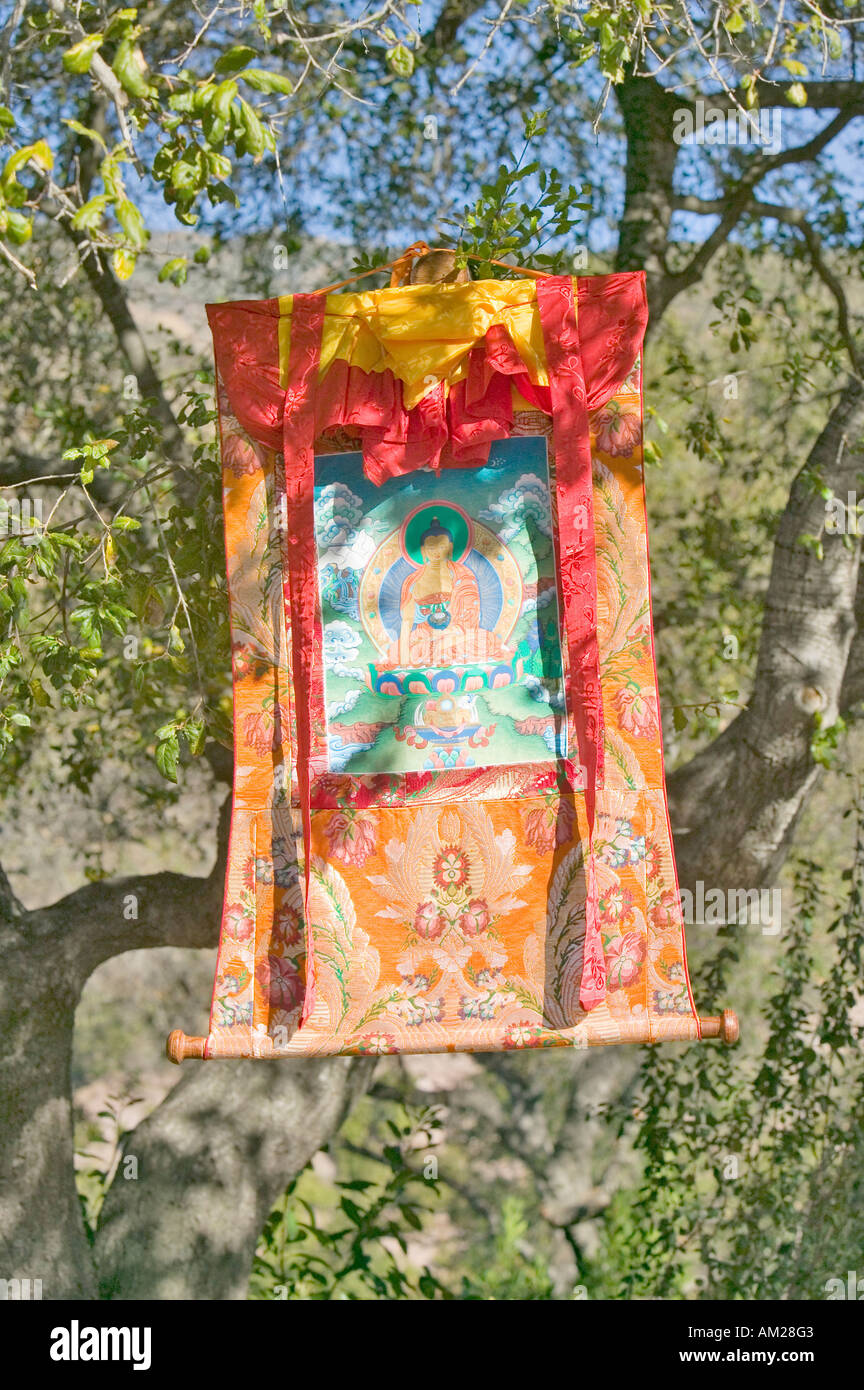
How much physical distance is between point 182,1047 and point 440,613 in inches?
39.1

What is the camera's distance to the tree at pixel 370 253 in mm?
3508

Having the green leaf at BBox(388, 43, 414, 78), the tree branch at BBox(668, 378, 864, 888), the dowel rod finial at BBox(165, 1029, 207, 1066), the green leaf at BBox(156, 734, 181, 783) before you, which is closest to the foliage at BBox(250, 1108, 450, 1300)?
the tree branch at BBox(668, 378, 864, 888)

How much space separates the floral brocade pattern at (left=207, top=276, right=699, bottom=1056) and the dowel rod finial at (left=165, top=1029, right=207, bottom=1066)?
55 millimetres

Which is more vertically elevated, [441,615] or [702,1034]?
[441,615]

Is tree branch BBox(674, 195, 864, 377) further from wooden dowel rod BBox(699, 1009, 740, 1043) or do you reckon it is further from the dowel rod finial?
the dowel rod finial

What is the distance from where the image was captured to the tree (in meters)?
3.51

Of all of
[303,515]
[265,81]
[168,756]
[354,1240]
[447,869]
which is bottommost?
[354,1240]

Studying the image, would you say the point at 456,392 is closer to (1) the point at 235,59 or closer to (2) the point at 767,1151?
(1) the point at 235,59

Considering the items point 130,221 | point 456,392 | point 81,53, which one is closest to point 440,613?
point 456,392

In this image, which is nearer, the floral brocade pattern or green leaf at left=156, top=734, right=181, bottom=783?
the floral brocade pattern

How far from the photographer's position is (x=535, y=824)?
8.51ft

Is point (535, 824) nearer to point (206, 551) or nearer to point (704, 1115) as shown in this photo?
point (206, 551)

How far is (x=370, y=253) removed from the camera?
12.1 ft

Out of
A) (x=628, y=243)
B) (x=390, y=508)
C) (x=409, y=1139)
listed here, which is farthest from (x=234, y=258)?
(x=409, y=1139)
